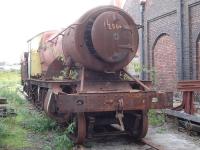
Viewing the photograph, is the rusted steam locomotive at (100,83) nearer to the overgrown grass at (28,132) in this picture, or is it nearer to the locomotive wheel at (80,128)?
the locomotive wheel at (80,128)

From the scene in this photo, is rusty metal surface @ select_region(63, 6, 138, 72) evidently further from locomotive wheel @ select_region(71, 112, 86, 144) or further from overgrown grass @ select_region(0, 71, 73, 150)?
overgrown grass @ select_region(0, 71, 73, 150)

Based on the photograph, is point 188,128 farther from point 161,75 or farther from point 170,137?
point 161,75

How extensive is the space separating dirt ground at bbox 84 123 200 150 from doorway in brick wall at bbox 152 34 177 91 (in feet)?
19.6

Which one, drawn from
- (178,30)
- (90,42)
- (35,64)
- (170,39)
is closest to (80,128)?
(90,42)

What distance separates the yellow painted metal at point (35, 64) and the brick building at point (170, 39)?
5450 millimetres

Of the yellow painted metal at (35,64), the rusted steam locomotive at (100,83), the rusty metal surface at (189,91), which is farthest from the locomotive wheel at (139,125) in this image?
the yellow painted metal at (35,64)

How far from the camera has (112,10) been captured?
845 cm

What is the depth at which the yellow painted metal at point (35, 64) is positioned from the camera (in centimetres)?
1166

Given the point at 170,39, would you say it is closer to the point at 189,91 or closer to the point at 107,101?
the point at 189,91

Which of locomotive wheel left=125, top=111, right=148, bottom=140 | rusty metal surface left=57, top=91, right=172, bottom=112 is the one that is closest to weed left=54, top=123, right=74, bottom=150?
rusty metal surface left=57, top=91, right=172, bottom=112

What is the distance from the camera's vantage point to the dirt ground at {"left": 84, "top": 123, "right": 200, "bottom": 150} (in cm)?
823

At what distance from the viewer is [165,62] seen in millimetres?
16328

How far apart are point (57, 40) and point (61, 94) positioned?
2476mm

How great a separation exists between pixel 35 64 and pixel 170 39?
6096 millimetres
